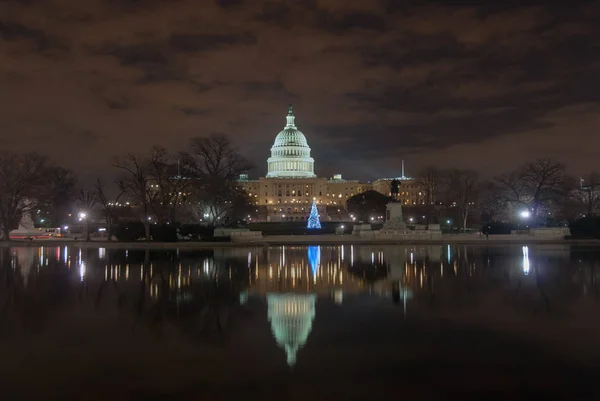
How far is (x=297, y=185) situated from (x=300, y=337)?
135 m

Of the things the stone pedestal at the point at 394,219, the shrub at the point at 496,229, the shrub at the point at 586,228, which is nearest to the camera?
the shrub at the point at 586,228

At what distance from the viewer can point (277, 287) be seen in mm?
17109

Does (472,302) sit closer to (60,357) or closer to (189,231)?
(60,357)

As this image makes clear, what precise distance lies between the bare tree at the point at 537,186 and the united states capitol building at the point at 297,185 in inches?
2620

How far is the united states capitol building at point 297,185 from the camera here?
460ft

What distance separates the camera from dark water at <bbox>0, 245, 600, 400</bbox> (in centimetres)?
798

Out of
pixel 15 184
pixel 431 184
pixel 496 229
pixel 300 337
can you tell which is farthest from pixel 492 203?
pixel 300 337

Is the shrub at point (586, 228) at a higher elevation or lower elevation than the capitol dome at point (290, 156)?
lower

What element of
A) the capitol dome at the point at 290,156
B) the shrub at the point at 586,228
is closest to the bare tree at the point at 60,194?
the shrub at the point at 586,228

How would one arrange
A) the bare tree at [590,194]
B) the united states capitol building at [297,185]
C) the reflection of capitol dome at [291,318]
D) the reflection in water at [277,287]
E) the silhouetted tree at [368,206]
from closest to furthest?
the reflection of capitol dome at [291,318]
the reflection in water at [277,287]
the bare tree at [590,194]
the silhouetted tree at [368,206]
the united states capitol building at [297,185]

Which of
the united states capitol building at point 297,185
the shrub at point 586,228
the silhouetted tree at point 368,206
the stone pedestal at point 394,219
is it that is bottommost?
the shrub at point 586,228

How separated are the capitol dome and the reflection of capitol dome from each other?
132507mm

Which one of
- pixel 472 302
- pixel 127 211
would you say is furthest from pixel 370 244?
pixel 127 211

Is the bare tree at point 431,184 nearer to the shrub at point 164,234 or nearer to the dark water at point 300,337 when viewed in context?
the shrub at point 164,234
